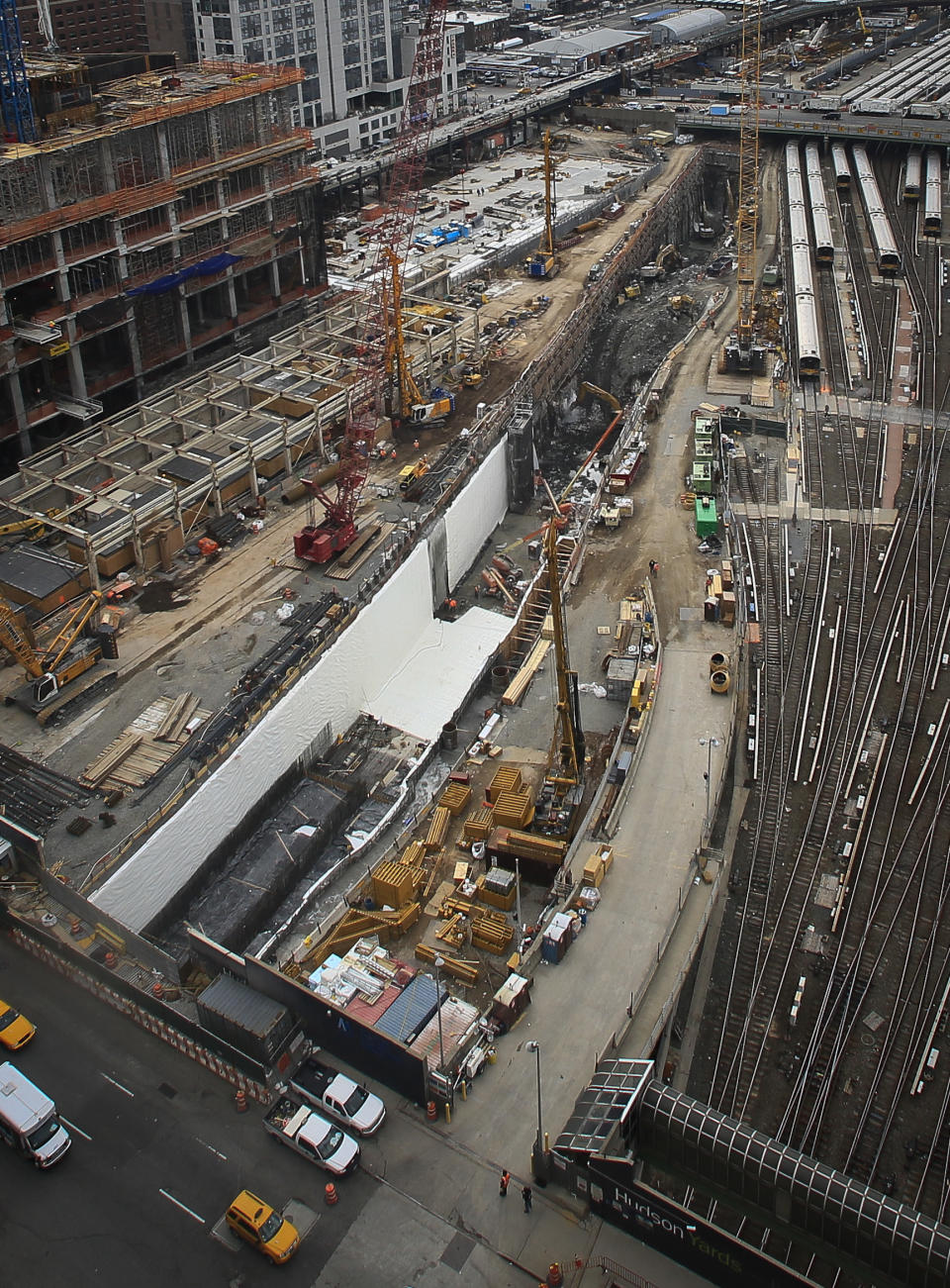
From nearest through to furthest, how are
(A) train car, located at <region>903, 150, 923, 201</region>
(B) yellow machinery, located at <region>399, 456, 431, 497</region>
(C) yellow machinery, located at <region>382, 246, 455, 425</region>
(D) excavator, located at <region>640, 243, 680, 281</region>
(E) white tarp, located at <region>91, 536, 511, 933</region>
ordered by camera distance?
(E) white tarp, located at <region>91, 536, 511, 933</region> < (B) yellow machinery, located at <region>399, 456, 431, 497</region> < (C) yellow machinery, located at <region>382, 246, 455, 425</region> < (D) excavator, located at <region>640, 243, 680, 281</region> < (A) train car, located at <region>903, 150, 923, 201</region>

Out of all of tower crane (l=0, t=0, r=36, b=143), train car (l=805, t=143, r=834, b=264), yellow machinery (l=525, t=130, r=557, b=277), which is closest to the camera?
tower crane (l=0, t=0, r=36, b=143)

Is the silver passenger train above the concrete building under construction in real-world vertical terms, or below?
below

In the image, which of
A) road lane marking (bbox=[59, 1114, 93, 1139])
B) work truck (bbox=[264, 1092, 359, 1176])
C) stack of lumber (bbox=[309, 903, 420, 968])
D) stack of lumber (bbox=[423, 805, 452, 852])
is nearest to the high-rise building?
stack of lumber (bbox=[423, 805, 452, 852])

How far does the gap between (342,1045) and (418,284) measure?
223 feet

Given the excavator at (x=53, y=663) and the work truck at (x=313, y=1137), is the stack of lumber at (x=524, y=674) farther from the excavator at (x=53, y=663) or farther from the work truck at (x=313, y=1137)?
the work truck at (x=313, y=1137)

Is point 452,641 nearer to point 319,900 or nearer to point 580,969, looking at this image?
point 319,900

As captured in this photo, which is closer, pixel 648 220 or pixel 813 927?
pixel 813 927

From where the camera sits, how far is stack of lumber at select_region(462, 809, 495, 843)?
47.2m

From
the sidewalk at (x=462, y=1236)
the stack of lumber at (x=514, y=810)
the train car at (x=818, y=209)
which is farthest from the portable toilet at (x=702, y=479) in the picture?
the sidewalk at (x=462, y=1236)

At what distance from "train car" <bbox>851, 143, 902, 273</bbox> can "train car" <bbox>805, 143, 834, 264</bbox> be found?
12.3 ft

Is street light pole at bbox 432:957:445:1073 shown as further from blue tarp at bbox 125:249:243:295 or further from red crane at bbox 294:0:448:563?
blue tarp at bbox 125:249:243:295

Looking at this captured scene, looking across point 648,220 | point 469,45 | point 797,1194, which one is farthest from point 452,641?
point 469,45

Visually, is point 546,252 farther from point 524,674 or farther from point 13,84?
point 524,674

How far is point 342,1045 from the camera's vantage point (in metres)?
36.2
